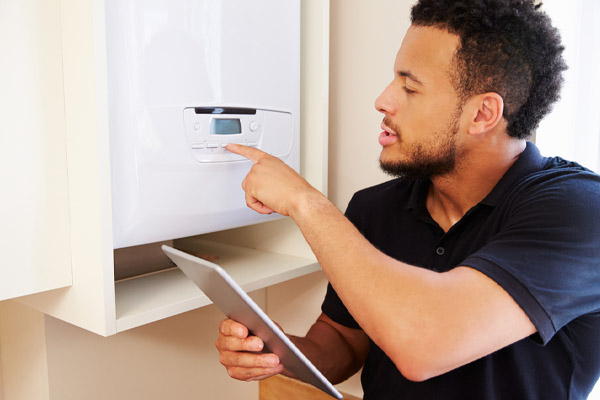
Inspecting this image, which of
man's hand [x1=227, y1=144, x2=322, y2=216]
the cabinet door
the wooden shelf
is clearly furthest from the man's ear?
the cabinet door

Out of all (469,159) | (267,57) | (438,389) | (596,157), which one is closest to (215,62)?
(267,57)

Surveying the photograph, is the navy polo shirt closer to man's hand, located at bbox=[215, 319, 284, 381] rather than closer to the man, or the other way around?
the man

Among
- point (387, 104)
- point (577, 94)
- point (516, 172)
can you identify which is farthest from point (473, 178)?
point (577, 94)

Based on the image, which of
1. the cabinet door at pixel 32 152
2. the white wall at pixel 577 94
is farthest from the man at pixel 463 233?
the cabinet door at pixel 32 152

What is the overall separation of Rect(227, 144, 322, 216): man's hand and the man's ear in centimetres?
32

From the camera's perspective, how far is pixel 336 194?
1423mm

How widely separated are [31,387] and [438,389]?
0.77 m

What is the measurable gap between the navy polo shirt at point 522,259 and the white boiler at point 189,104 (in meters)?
0.28

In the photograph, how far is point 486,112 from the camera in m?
0.99

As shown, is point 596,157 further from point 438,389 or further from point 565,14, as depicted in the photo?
point 438,389

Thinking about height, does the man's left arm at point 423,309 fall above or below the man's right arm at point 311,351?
above

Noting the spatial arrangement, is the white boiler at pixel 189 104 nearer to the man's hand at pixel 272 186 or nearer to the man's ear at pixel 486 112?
the man's hand at pixel 272 186

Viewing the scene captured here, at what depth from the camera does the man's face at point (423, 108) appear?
0.98 m

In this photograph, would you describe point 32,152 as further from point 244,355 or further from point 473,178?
point 473,178
